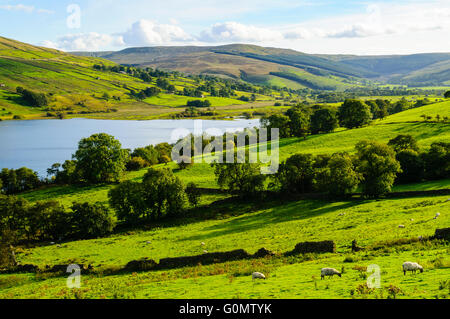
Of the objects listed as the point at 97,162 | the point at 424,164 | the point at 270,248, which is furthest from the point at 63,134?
the point at 270,248

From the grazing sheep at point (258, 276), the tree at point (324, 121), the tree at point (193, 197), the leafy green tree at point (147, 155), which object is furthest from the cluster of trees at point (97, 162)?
the grazing sheep at point (258, 276)

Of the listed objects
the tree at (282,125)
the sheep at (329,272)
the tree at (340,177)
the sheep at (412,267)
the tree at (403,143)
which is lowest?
the sheep at (329,272)

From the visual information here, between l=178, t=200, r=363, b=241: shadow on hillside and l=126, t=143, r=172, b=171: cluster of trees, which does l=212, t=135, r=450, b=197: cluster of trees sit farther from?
l=126, t=143, r=172, b=171: cluster of trees

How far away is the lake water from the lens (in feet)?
377

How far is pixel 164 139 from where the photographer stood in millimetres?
140875

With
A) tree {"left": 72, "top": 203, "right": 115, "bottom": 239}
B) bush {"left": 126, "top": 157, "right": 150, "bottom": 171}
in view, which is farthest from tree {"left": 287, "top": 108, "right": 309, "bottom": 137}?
tree {"left": 72, "top": 203, "right": 115, "bottom": 239}

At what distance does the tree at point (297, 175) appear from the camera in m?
53.6

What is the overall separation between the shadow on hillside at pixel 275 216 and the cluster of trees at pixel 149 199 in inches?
389

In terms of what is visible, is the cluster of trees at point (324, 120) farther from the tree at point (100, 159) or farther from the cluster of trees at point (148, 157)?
the tree at point (100, 159)

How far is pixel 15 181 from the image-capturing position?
7169 cm

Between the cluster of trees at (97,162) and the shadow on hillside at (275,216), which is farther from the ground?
the cluster of trees at (97,162)

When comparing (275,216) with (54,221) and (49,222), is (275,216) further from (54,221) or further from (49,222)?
(49,222)

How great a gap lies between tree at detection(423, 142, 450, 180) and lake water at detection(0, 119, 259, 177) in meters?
92.4
